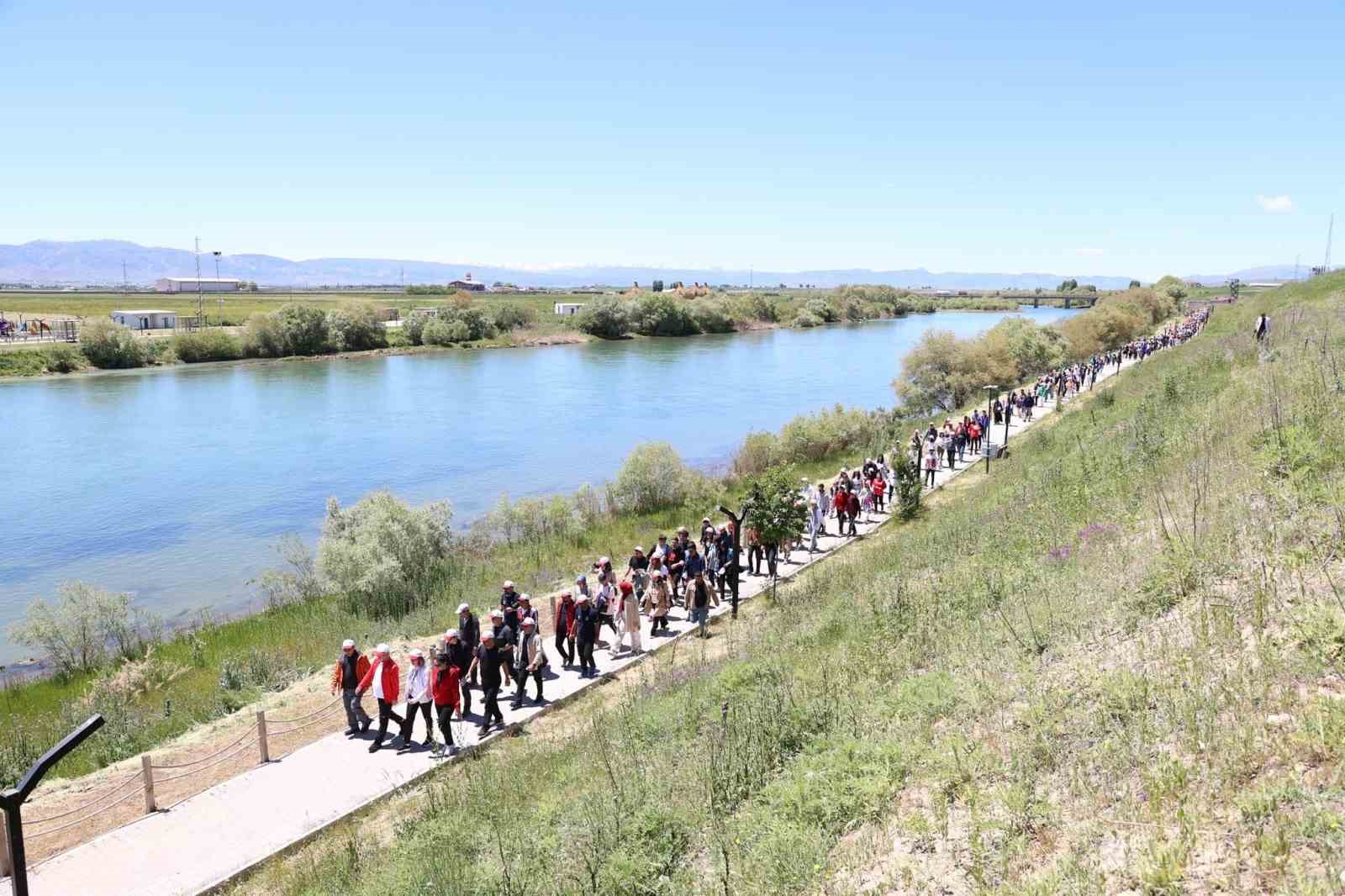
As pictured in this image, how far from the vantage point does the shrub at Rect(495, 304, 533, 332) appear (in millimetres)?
95375

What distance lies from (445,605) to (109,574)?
43.4 ft

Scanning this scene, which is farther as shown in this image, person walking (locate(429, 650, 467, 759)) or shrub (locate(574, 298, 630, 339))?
shrub (locate(574, 298, 630, 339))

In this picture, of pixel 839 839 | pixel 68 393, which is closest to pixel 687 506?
pixel 839 839

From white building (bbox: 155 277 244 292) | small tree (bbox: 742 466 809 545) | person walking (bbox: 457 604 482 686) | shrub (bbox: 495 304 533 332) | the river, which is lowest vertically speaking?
the river

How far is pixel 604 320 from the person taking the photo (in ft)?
323

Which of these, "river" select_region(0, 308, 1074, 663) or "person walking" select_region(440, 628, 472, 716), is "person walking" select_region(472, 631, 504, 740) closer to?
"person walking" select_region(440, 628, 472, 716)

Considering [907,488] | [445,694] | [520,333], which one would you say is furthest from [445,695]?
[520,333]

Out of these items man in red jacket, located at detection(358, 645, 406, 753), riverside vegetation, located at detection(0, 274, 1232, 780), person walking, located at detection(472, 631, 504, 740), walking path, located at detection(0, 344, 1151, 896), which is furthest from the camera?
riverside vegetation, located at detection(0, 274, 1232, 780)

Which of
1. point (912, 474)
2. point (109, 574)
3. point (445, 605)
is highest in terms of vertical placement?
point (912, 474)

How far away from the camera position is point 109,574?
2459 centimetres

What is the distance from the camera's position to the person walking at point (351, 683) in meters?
10.8

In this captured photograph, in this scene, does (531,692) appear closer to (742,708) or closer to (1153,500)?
(742,708)

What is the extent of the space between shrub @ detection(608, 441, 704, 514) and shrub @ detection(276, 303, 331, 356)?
2314 inches

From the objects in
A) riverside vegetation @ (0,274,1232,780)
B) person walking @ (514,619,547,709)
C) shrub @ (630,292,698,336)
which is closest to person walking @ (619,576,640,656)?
person walking @ (514,619,547,709)
